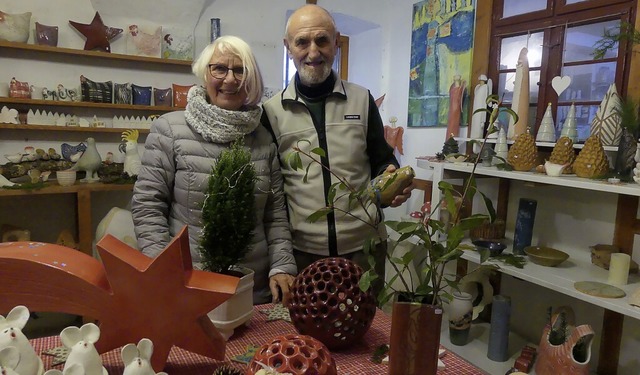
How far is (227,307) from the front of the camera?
0.83 m

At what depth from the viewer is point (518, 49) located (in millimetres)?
2154

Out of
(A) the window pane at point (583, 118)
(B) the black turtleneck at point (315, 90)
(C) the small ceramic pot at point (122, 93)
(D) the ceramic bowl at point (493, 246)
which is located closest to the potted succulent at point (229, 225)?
(B) the black turtleneck at point (315, 90)

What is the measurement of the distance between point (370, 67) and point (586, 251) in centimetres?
185

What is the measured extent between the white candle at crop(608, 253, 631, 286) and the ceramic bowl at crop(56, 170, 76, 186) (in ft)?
7.52

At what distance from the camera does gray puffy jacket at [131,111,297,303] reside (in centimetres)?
109

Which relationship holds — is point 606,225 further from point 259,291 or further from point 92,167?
point 92,167

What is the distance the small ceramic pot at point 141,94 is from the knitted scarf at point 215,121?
61.2 inches

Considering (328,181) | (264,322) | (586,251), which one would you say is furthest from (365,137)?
(586,251)

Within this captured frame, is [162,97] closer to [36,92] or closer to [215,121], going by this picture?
[36,92]

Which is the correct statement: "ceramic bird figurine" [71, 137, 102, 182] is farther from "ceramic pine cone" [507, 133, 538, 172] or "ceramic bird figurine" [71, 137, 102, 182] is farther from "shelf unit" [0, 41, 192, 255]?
"ceramic pine cone" [507, 133, 538, 172]

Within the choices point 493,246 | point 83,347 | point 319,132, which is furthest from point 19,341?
point 493,246

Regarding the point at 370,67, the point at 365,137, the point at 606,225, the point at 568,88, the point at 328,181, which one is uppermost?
the point at 370,67

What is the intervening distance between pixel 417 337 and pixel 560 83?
158 centimetres

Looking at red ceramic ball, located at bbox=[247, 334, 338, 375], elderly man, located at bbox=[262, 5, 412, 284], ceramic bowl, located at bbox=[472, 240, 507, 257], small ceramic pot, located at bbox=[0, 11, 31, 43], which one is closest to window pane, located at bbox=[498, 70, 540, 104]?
ceramic bowl, located at bbox=[472, 240, 507, 257]
